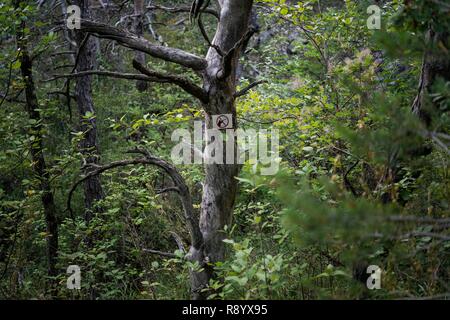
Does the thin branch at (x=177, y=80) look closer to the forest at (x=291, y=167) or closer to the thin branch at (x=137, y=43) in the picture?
the forest at (x=291, y=167)

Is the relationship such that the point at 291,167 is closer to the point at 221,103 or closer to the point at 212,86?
the point at 221,103

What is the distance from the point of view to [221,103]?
4.37 metres

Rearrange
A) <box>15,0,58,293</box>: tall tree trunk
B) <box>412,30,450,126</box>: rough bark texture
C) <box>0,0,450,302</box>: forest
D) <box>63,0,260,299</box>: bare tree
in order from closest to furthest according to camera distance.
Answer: <box>0,0,450,302</box>: forest < <box>412,30,450,126</box>: rough bark texture < <box>63,0,260,299</box>: bare tree < <box>15,0,58,293</box>: tall tree trunk

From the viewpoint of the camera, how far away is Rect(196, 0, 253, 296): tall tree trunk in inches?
169

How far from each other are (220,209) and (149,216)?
10.7 ft

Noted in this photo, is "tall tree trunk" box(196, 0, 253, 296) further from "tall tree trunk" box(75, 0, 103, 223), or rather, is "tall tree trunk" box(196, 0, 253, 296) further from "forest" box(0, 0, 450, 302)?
"tall tree trunk" box(75, 0, 103, 223)

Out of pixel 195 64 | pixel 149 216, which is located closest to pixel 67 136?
pixel 149 216

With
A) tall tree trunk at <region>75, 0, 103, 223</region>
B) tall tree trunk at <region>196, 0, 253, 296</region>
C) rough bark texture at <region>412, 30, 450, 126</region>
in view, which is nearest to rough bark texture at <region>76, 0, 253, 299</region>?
tall tree trunk at <region>196, 0, 253, 296</region>

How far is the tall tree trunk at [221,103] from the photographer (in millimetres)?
4281

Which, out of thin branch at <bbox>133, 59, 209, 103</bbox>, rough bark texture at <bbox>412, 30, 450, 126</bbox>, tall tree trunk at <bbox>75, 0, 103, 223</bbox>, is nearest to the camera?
rough bark texture at <bbox>412, 30, 450, 126</bbox>

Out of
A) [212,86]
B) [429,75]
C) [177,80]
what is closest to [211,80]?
[212,86]

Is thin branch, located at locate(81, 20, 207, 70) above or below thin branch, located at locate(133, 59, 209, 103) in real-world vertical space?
above

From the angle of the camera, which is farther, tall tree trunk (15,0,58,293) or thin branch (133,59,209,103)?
tall tree trunk (15,0,58,293)

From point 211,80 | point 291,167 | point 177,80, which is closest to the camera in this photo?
point 177,80
